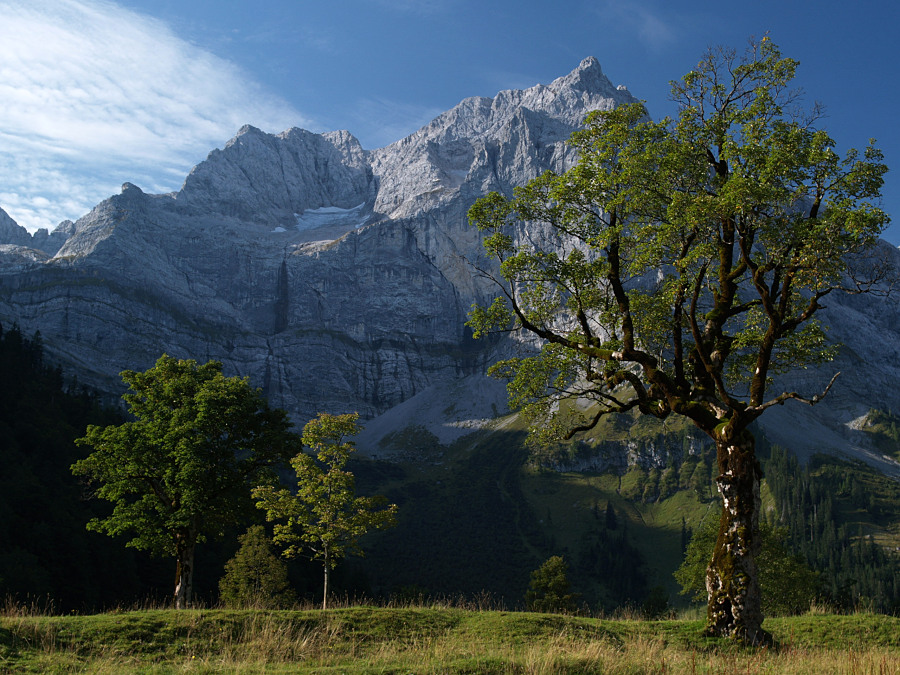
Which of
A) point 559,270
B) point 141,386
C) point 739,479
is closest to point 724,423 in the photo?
point 739,479

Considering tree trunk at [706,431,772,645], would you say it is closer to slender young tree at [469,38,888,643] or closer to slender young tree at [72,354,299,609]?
slender young tree at [469,38,888,643]

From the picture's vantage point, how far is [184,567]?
92.6 feet

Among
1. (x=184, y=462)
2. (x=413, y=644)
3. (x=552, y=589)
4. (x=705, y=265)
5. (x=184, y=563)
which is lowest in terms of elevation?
(x=552, y=589)

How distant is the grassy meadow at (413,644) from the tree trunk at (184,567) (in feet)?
33.9

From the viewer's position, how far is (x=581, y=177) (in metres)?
19.3

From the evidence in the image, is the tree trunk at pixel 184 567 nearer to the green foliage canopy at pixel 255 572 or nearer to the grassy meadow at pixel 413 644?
the grassy meadow at pixel 413 644

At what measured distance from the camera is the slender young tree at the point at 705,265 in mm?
15500

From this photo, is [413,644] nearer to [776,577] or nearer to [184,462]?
[184,462]

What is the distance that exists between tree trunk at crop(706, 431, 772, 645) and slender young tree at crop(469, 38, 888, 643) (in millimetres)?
31

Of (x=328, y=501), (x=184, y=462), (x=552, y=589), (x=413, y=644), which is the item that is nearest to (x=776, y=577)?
(x=552, y=589)

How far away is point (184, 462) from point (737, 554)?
74.7ft

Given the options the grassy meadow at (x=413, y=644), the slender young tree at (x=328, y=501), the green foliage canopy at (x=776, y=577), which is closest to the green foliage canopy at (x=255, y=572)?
the slender young tree at (x=328, y=501)

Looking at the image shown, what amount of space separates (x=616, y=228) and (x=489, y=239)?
4.40m

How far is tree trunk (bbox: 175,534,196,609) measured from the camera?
88.8 ft
